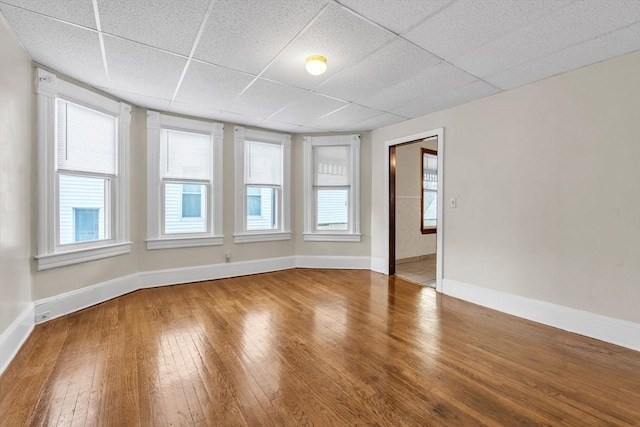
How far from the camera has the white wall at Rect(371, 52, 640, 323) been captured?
7.82 ft

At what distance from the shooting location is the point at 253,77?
2.90m

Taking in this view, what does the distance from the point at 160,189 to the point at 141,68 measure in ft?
5.59

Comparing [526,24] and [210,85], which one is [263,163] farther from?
[526,24]

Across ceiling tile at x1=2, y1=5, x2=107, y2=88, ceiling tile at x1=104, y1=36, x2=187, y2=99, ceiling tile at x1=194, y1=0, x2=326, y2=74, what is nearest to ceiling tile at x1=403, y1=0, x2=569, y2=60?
ceiling tile at x1=194, y1=0, x2=326, y2=74

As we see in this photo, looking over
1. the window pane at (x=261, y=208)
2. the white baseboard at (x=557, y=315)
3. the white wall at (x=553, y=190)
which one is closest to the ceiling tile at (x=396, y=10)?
the white wall at (x=553, y=190)

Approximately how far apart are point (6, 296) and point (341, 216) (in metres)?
4.13

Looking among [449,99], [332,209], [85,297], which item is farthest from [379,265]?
[85,297]

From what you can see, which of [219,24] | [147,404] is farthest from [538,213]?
[147,404]

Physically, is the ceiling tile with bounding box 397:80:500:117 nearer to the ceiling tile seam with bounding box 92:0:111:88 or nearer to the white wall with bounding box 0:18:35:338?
the ceiling tile seam with bounding box 92:0:111:88

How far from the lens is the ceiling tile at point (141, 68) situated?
2.38 metres

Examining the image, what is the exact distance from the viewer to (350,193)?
16.7ft

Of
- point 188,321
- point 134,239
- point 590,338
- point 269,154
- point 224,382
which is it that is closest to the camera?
point 224,382

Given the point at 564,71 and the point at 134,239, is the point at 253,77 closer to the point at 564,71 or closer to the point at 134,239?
the point at 134,239

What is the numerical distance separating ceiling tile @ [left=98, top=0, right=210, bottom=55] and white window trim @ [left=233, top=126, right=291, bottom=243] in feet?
7.45
